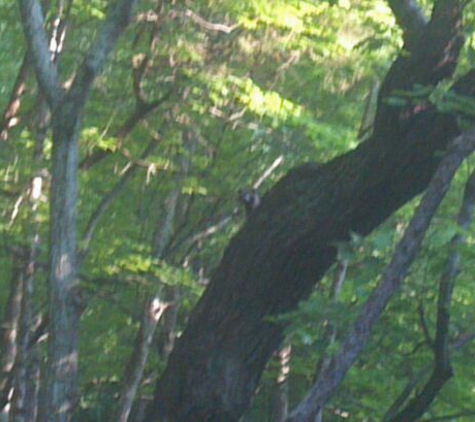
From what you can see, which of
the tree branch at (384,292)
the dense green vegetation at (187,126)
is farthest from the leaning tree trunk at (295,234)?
the dense green vegetation at (187,126)

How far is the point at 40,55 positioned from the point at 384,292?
4819mm

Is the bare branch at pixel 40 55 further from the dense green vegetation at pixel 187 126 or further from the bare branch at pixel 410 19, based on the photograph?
the bare branch at pixel 410 19

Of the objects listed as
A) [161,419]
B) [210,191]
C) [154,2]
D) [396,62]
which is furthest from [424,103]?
[210,191]

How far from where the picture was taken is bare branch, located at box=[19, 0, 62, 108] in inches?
388

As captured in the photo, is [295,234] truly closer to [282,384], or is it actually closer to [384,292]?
[384,292]

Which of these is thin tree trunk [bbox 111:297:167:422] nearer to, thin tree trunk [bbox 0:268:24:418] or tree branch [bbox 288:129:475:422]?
thin tree trunk [bbox 0:268:24:418]

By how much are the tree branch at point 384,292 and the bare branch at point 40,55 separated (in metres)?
4.55

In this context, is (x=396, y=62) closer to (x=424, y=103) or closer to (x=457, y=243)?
(x=424, y=103)

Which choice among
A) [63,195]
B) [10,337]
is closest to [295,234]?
[63,195]

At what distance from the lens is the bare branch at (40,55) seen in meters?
9.87

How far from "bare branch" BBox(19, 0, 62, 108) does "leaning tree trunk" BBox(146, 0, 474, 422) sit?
2.86 meters

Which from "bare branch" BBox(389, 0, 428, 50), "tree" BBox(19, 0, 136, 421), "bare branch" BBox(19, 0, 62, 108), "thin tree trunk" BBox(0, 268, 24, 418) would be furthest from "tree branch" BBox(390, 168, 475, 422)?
"thin tree trunk" BBox(0, 268, 24, 418)

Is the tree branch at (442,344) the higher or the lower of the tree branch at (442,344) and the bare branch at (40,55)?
the lower

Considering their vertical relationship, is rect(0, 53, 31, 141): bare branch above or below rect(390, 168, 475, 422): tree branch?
above
